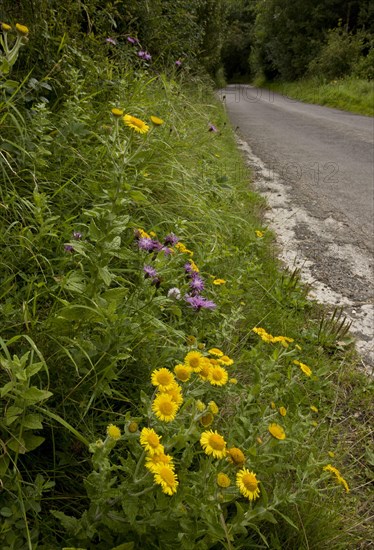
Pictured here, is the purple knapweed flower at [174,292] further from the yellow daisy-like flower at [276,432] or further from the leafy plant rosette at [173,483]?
the yellow daisy-like flower at [276,432]

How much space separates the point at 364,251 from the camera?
3.11m

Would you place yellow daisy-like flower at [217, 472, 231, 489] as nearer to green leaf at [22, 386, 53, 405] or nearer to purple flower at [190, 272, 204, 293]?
green leaf at [22, 386, 53, 405]

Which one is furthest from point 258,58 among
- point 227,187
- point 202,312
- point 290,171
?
point 202,312

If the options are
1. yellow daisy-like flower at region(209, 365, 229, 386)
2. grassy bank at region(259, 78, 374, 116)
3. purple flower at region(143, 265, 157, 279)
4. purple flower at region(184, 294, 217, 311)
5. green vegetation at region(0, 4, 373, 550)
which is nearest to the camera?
green vegetation at region(0, 4, 373, 550)

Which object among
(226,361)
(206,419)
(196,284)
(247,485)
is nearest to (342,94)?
(196,284)

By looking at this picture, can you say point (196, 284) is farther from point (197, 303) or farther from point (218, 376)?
point (218, 376)

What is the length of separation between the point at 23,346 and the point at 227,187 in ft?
8.35

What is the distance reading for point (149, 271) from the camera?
143 cm

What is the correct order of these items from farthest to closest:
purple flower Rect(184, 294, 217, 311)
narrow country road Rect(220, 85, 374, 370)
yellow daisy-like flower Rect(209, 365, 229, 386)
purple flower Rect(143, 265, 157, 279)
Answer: narrow country road Rect(220, 85, 374, 370)
purple flower Rect(184, 294, 217, 311)
purple flower Rect(143, 265, 157, 279)
yellow daisy-like flower Rect(209, 365, 229, 386)

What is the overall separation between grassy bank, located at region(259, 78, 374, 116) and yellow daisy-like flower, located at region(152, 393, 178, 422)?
40.3ft

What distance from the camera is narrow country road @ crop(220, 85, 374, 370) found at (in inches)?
101

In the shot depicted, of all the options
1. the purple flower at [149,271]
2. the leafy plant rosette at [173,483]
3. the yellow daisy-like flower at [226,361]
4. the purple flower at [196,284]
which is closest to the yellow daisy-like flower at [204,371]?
the leafy plant rosette at [173,483]

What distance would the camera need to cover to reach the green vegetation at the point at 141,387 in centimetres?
95


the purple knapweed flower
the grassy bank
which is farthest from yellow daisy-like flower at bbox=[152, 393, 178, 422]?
the grassy bank
